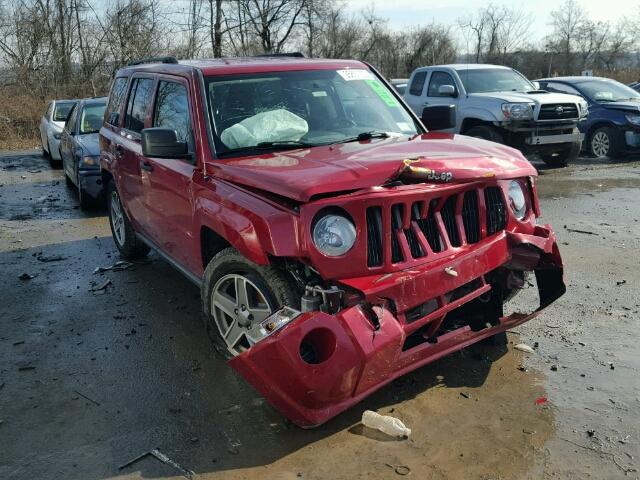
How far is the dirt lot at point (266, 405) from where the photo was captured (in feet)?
10.1

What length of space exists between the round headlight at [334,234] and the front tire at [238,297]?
1.18ft

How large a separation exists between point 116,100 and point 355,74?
281 centimetres

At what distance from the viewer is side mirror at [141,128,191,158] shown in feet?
13.4

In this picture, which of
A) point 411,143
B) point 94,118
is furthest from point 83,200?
point 411,143

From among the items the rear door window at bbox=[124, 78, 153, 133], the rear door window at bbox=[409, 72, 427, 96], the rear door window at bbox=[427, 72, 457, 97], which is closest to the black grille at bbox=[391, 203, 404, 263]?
the rear door window at bbox=[124, 78, 153, 133]

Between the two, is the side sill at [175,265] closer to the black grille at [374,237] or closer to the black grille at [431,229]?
the black grille at [374,237]

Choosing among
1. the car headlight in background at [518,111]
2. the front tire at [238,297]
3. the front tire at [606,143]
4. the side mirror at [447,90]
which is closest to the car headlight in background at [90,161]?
the front tire at [238,297]

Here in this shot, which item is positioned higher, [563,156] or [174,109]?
[174,109]

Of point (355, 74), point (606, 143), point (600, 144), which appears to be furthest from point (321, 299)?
point (600, 144)

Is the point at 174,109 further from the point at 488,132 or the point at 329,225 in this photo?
the point at 488,132

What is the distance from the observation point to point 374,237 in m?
3.17

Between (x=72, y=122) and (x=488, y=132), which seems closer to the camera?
(x=72, y=122)

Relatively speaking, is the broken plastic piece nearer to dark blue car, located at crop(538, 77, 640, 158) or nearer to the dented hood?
the dented hood

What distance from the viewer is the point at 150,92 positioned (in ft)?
17.3
